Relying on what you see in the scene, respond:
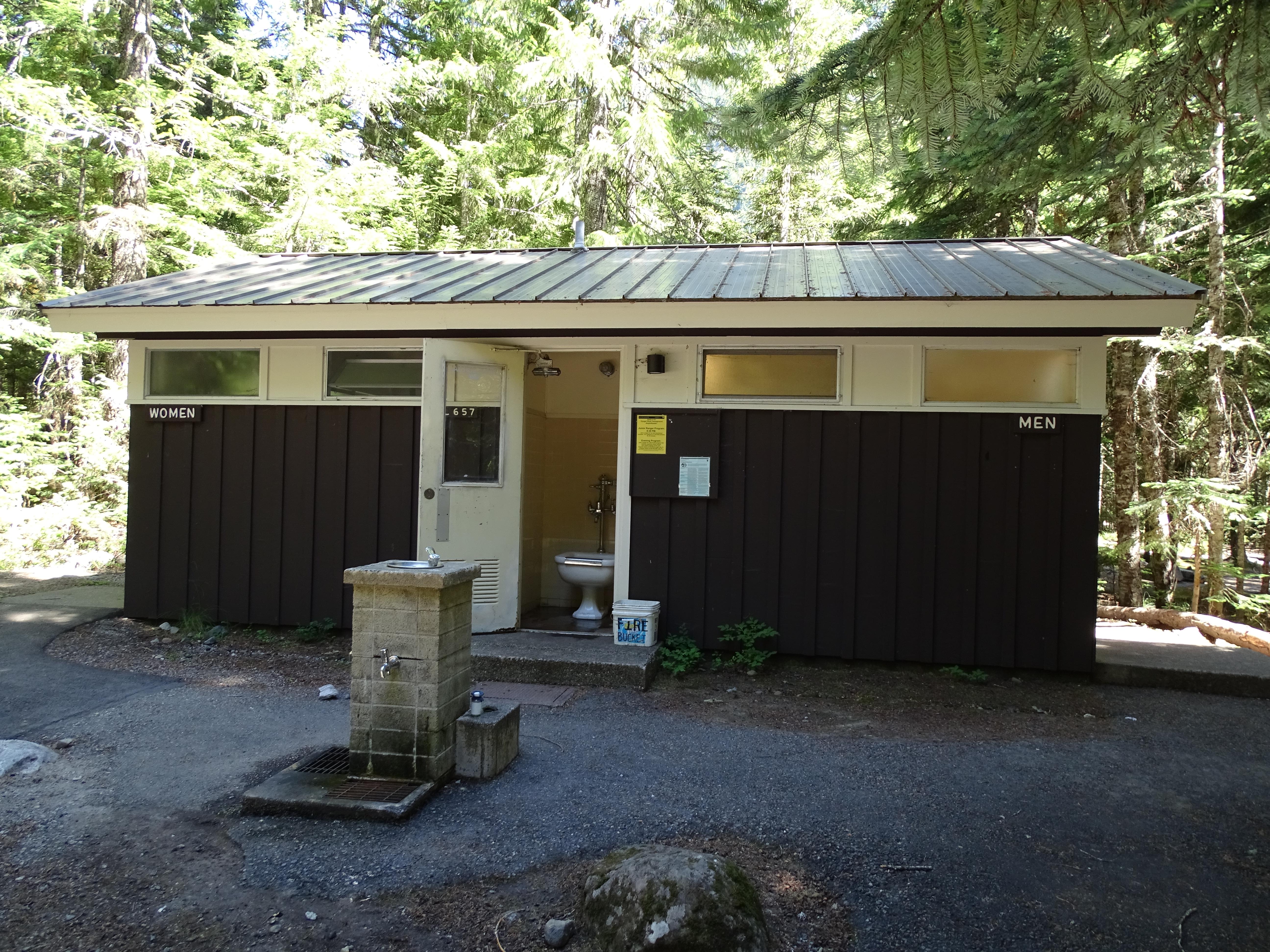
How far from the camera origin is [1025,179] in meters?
4.62

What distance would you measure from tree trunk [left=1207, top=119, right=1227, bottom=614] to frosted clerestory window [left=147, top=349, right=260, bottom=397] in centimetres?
890

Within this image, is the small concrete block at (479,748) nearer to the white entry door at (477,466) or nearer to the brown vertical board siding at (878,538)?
the white entry door at (477,466)

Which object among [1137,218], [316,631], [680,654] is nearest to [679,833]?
[680,654]

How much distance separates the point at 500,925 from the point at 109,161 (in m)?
13.2

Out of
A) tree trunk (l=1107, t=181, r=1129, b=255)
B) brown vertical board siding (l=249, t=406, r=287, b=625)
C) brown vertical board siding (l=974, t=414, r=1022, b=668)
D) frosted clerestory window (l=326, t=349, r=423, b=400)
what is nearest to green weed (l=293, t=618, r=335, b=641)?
brown vertical board siding (l=249, t=406, r=287, b=625)

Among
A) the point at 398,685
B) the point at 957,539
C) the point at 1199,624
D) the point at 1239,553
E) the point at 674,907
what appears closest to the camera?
the point at 674,907

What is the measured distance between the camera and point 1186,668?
212 inches

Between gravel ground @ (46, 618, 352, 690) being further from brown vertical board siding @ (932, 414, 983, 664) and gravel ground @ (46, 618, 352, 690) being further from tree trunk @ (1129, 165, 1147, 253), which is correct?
tree trunk @ (1129, 165, 1147, 253)

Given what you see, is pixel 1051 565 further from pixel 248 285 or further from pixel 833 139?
pixel 248 285

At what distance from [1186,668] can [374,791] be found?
5.09 metres

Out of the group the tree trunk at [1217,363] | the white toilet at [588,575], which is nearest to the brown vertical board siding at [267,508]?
the white toilet at [588,575]

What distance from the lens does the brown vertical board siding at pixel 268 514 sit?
6.43 m

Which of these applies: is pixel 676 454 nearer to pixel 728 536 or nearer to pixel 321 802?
pixel 728 536

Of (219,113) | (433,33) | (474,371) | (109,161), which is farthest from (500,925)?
(433,33)
